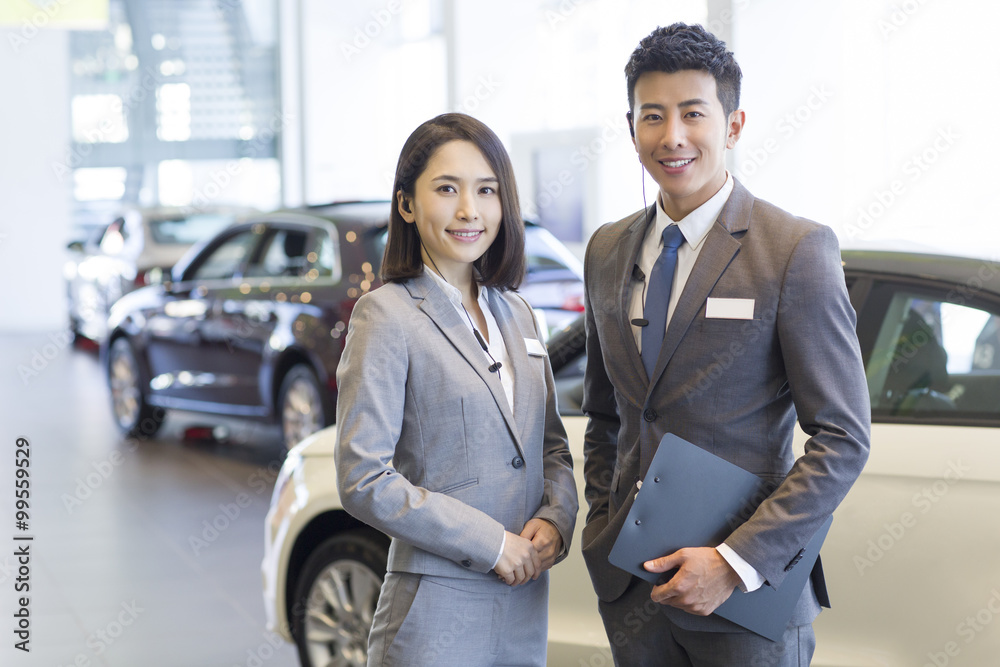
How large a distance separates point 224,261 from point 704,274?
260 inches

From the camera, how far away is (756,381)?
5.58ft

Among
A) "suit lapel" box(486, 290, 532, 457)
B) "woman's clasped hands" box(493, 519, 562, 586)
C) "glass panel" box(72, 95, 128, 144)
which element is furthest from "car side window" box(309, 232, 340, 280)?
"glass panel" box(72, 95, 128, 144)

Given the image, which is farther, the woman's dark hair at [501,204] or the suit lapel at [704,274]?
the woman's dark hair at [501,204]

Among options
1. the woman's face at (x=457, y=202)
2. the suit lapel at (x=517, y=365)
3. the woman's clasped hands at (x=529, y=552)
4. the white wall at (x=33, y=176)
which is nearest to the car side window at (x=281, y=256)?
the suit lapel at (x=517, y=365)

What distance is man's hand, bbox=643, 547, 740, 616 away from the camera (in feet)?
5.43

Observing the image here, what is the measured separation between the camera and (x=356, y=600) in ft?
10.4

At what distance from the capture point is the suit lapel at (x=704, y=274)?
173 centimetres

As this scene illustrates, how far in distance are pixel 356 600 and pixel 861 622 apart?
4.90 feet

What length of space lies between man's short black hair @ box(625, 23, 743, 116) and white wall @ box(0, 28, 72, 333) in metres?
16.4

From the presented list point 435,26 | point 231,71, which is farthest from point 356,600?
point 231,71

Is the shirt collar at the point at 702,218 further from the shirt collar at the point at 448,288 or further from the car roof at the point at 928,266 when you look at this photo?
the car roof at the point at 928,266

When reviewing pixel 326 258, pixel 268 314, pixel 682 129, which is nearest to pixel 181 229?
pixel 268 314

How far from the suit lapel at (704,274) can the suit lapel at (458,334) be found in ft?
0.90

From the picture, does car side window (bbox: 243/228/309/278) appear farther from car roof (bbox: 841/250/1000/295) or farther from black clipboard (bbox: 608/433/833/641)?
black clipboard (bbox: 608/433/833/641)
